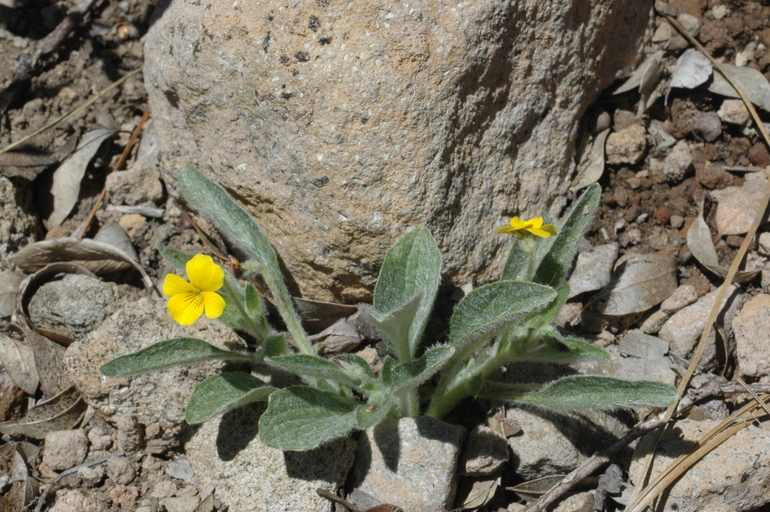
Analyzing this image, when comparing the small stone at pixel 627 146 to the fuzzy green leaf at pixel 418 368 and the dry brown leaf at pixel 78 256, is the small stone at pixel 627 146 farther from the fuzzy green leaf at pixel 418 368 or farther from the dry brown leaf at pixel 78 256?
the dry brown leaf at pixel 78 256

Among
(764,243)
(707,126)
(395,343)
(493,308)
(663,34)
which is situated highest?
(663,34)

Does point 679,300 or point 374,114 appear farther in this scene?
point 679,300

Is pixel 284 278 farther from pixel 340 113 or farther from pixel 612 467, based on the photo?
pixel 612 467

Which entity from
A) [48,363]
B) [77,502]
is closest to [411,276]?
[77,502]

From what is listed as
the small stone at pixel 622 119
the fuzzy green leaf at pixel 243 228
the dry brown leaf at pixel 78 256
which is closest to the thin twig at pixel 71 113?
the dry brown leaf at pixel 78 256

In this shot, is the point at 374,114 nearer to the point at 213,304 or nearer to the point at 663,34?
the point at 213,304

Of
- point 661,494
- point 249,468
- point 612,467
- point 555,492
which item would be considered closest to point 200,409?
point 249,468
